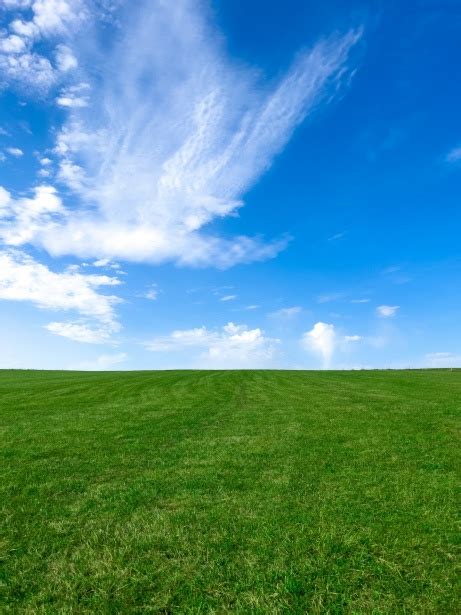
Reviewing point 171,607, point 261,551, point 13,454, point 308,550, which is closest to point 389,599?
point 308,550

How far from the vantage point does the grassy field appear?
6.00m

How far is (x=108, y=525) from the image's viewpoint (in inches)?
327

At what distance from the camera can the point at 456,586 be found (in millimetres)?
6121

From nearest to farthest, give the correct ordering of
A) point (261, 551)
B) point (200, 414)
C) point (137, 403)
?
point (261, 551), point (200, 414), point (137, 403)

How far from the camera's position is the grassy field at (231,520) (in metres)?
6.00

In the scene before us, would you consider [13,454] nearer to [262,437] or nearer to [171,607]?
[262,437]

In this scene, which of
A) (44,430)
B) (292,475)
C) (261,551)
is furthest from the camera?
(44,430)

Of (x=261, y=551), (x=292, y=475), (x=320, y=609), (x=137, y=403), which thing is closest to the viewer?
(x=320, y=609)

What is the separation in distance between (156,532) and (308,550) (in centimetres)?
282

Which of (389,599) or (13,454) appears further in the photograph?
(13,454)

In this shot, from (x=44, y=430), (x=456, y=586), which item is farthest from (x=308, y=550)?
(x=44, y=430)

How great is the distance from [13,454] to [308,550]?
11.1 m

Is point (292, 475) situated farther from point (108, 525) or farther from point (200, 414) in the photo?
point (200, 414)

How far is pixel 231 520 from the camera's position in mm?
8352
